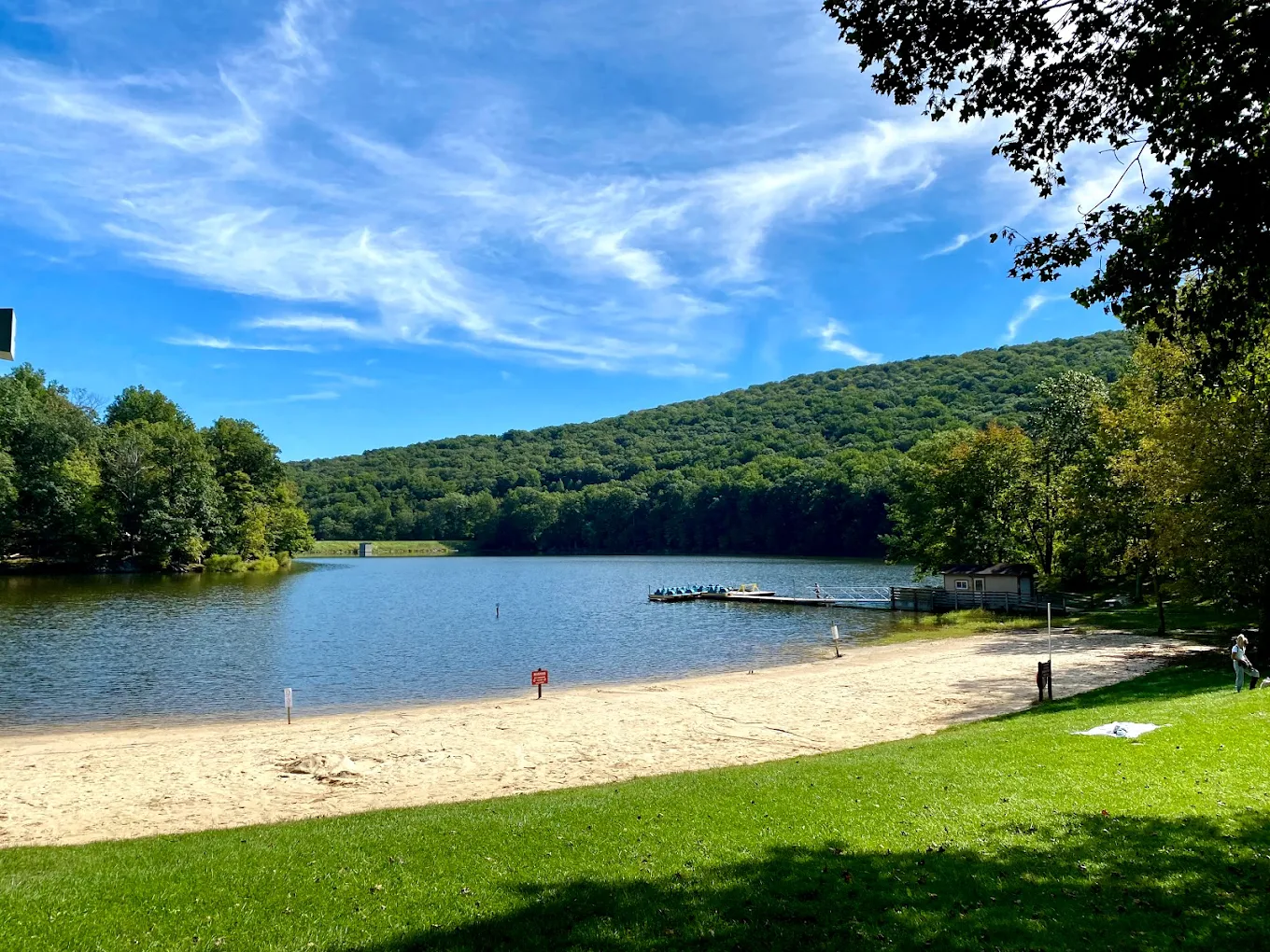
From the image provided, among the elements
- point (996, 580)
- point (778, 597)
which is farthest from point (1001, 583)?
point (778, 597)

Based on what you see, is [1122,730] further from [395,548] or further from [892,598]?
[395,548]

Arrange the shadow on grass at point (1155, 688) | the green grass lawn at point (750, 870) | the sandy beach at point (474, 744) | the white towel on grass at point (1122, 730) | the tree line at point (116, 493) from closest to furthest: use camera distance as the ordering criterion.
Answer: the green grass lawn at point (750, 870), the white towel on grass at point (1122, 730), the sandy beach at point (474, 744), the shadow on grass at point (1155, 688), the tree line at point (116, 493)

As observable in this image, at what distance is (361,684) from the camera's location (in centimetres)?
2858

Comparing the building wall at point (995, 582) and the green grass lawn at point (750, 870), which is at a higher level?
the building wall at point (995, 582)

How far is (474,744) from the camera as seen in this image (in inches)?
712

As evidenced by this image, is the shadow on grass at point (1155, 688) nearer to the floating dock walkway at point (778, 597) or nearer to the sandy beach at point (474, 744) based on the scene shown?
the sandy beach at point (474, 744)

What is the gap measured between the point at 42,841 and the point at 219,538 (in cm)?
9354

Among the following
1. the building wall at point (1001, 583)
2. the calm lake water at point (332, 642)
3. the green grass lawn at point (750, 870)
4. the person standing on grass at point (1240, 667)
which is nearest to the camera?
the green grass lawn at point (750, 870)

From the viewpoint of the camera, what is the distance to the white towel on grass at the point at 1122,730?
1277 cm

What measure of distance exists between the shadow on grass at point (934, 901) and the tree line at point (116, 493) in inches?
3438

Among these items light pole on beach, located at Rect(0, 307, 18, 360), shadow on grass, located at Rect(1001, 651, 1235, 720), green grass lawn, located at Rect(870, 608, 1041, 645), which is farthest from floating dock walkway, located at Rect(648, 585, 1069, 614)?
light pole on beach, located at Rect(0, 307, 18, 360)

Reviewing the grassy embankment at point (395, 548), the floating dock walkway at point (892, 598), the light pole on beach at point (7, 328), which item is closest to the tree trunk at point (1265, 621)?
the floating dock walkway at point (892, 598)

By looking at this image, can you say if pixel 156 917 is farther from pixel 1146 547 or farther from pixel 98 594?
pixel 98 594

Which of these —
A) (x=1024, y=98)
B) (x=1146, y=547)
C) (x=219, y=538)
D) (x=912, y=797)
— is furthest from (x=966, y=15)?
(x=219, y=538)
